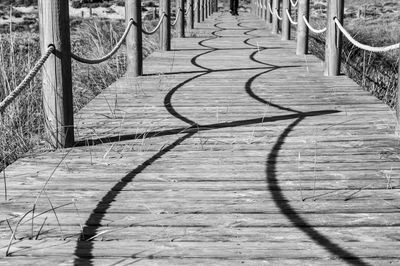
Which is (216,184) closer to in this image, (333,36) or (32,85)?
(32,85)

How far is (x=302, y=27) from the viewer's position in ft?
28.1

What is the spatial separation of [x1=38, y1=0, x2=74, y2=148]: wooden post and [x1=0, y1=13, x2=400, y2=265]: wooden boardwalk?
14cm

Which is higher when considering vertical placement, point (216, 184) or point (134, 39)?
point (134, 39)

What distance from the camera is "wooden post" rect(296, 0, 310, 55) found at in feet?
27.5

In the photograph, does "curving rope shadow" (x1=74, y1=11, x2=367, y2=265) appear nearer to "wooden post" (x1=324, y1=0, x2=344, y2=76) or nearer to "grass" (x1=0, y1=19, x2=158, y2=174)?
"grass" (x1=0, y1=19, x2=158, y2=174)

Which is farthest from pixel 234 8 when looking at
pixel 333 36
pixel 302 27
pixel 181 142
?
pixel 181 142

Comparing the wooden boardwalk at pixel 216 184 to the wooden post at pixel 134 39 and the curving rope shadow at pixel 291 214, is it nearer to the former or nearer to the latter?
the curving rope shadow at pixel 291 214

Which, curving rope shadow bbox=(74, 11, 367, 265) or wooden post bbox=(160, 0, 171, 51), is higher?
wooden post bbox=(160, 0, 171, 51)

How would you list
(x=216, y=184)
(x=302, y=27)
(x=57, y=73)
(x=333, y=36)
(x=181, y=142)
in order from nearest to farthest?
(x=216, y=184) → (x=57, y=73) → (x=181, y=142) → (x=333, y=36) → (x=302, y=27)

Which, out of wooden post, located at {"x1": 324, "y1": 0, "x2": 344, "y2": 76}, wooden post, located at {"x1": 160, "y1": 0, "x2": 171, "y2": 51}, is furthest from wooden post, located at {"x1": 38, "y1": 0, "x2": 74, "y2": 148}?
wooden post, located at {"x1": 160, "y1": 0, "x2": 171, "y2": 51}

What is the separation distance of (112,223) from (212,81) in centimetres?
400

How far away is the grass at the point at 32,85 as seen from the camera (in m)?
4.38

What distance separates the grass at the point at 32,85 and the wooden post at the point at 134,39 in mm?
408

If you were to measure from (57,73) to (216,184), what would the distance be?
125cm
